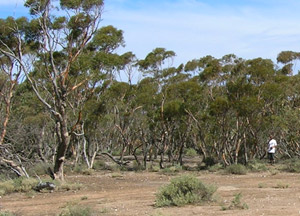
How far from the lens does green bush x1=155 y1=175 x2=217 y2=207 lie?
14.6 m

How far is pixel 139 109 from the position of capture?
123 ft

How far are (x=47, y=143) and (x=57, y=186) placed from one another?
18.6 metres

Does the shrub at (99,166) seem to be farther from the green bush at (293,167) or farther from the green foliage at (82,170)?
the green bush at (293,167)

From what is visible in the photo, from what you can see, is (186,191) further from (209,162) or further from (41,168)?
(209,162)

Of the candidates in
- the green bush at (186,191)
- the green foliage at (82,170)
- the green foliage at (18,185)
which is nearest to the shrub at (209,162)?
the green foliage at (82,170)

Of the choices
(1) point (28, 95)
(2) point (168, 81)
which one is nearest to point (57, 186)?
(1) point (28, 95)

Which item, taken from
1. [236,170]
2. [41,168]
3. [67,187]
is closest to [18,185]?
[67,187]

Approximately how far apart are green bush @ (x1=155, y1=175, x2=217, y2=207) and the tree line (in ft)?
26.3

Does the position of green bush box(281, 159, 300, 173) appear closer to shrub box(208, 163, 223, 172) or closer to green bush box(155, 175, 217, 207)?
shrub box(208, 163, 223, 172)

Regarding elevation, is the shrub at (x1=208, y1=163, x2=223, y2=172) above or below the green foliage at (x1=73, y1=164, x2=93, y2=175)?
below

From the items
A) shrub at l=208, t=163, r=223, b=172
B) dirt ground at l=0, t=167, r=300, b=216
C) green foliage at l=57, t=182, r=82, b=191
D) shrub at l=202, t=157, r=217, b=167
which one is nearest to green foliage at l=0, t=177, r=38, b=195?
dirt ground at l=0, t=167, r=300, b=216

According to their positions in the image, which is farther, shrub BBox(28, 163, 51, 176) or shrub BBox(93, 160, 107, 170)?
shrub BBox(93, 160, 107, 170)

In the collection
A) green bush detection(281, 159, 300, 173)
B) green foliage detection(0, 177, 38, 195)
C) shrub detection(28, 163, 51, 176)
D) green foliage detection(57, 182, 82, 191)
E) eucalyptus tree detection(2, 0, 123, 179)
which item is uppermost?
eucalyptus tree detection(2, 0, 123, 179)

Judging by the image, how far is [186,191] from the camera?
15109mm
